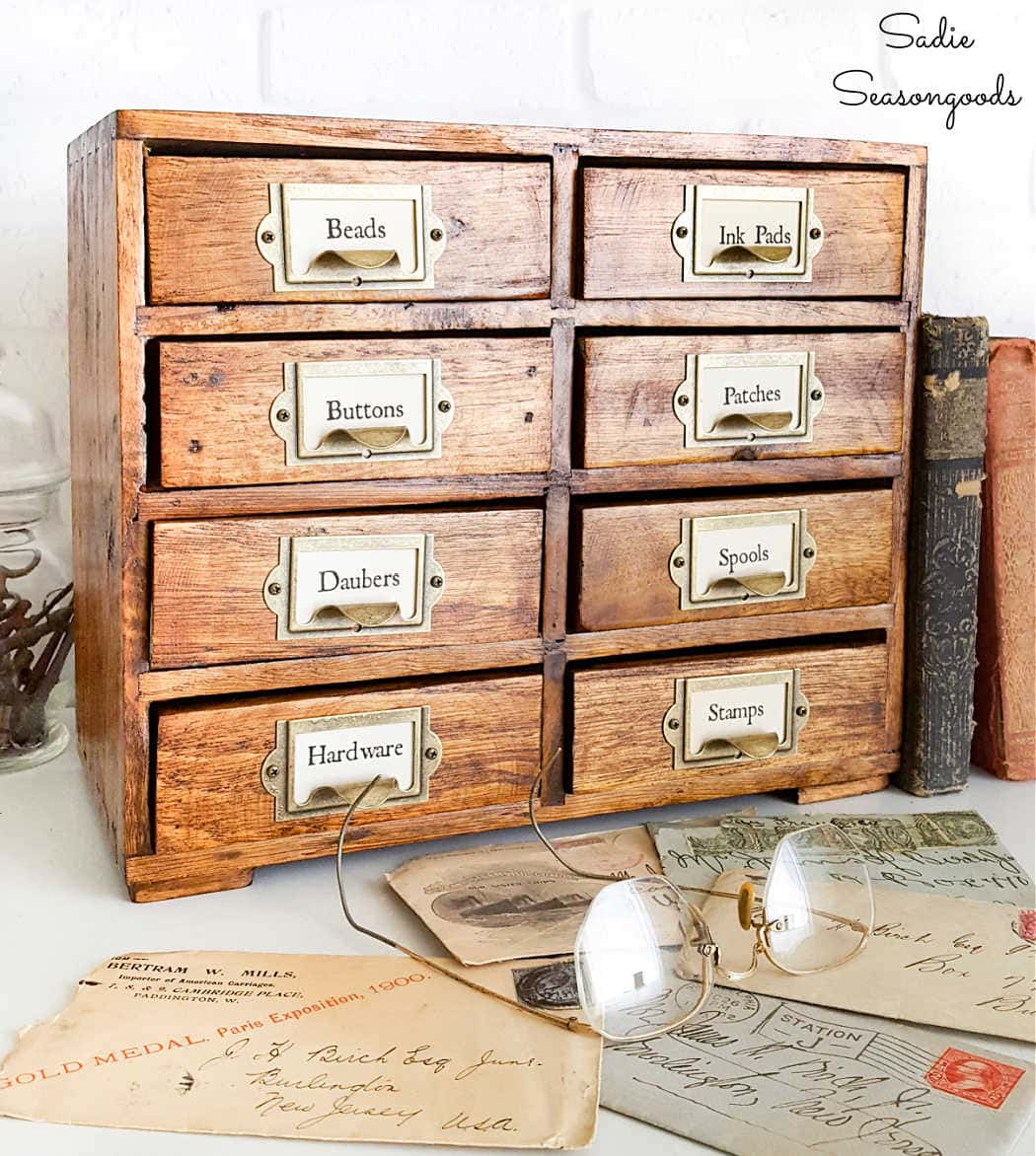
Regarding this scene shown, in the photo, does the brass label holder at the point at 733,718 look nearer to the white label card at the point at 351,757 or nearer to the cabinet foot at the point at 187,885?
the white label card at the point at 351,757

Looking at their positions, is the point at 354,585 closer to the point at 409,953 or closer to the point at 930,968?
the point at 409,953

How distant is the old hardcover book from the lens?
3.76ft

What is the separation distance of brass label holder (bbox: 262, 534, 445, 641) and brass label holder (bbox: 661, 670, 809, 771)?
21cm

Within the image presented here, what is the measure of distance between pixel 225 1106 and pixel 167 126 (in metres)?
0.55

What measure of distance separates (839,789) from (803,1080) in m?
0.43

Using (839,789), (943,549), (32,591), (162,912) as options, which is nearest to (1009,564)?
(943,549)

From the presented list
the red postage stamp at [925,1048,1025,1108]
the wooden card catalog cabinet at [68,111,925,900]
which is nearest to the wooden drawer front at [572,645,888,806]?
the wooden card catalog cabinet at [68,111,925,900]

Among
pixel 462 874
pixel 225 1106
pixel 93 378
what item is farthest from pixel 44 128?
pixel 225 1106

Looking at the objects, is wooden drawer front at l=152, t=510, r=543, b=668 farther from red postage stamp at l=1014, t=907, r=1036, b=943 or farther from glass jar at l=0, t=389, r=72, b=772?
red postage stamp at l=1014, t=907, r=1036, b=943

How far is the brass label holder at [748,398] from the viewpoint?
104 cm

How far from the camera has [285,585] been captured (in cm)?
95

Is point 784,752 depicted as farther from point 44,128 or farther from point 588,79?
point 44,128

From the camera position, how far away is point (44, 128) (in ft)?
3.95

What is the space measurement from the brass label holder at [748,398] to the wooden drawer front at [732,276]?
0.16 ft
